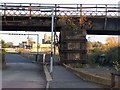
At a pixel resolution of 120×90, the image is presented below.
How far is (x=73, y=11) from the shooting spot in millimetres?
41406

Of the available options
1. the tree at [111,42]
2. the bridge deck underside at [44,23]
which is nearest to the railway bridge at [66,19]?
the bridge deck underside at [44,23]

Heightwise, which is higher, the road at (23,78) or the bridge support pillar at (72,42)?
the bridge support pillar at (72,42)

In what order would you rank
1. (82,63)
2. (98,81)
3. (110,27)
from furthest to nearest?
(110,27), (82,63), (98,81)

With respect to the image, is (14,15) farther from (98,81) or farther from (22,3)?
(98,81)

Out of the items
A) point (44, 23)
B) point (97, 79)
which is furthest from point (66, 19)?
point (97, 79)

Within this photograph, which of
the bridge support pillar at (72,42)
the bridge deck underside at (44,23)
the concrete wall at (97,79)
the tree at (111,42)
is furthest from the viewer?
the tree at (111,42)

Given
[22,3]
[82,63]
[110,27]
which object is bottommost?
[82,63]

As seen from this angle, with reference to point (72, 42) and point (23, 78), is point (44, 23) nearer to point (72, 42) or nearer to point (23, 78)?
point (72, 42)

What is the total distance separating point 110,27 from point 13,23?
10819mm

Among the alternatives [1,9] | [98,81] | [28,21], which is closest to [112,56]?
[28,21]

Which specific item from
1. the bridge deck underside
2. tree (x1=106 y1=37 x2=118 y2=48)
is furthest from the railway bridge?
tree (x1=106 y1=37 x2=118 y2=48)

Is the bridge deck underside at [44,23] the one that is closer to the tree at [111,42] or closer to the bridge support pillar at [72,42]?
the bridge support pillar at [72,42]

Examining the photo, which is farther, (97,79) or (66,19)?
(66,19)

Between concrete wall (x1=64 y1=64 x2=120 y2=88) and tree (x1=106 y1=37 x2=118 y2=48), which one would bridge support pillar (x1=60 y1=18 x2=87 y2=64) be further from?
tree (x1=106 y1=37 x2=118 y2=48)
